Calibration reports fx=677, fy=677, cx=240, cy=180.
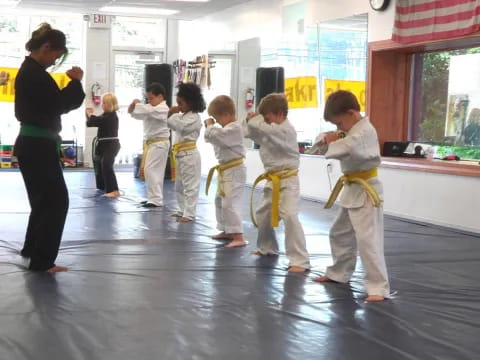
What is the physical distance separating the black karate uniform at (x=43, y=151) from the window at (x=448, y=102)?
13.9 feet

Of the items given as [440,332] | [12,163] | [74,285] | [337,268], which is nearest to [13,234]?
[74,285]

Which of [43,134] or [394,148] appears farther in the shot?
[394,148]

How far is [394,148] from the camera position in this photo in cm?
742

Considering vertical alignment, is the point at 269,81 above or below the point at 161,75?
below

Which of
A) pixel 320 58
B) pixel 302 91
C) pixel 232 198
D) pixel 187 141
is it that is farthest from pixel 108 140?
pixel 232 198

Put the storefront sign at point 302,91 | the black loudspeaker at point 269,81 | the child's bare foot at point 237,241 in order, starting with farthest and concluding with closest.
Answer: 1. the black loudspeaker at point 269,81
2. the storefront sign at point 302,91
3. the child's bare foot at point 237,241

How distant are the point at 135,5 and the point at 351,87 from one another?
4.45 m

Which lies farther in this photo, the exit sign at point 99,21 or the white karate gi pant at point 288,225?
the exit sign at point 99,21

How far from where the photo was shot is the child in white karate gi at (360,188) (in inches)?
136

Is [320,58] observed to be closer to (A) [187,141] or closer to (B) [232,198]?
(A) [187,141]

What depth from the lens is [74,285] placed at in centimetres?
361

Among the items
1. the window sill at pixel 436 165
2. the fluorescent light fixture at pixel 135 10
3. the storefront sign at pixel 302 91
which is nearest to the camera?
the window sill at pixel 436 165

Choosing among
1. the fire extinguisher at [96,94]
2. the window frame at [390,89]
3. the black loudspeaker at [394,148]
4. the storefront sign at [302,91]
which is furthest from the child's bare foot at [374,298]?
the fire extinguisher at [96,94]

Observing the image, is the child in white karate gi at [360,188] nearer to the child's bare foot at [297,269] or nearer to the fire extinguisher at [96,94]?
the child's bare foot at [297,269]
